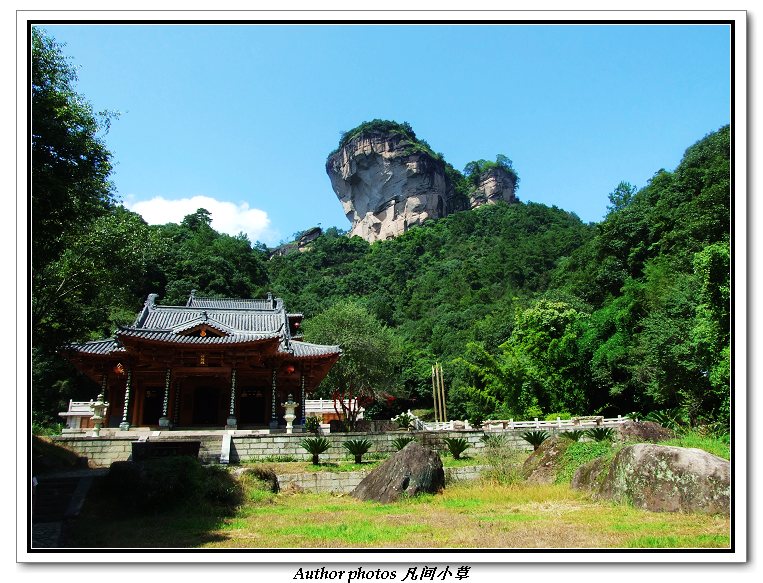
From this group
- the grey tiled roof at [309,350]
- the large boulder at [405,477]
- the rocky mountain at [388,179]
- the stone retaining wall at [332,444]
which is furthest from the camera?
the rocky mountain at [388,179]

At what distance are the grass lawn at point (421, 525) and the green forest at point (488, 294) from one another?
4125 mm

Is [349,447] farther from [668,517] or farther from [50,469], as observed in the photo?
[668,517]

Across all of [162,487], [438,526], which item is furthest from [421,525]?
[162,487]

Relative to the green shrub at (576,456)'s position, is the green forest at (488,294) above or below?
above

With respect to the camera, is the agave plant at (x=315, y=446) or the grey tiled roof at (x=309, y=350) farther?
the grey tiled roof at (x=309, y=350)

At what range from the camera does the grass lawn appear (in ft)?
24.7

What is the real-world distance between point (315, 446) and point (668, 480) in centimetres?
904

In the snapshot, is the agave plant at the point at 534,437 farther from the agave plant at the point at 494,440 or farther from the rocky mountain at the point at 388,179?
the rocky mountain at the point at 388,179

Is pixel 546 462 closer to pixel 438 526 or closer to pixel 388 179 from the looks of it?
pixel 438 526

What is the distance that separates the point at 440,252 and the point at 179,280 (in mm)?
54538

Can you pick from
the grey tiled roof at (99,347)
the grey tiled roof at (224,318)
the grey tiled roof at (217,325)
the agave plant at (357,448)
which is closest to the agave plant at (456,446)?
the agave plant at (357,448)

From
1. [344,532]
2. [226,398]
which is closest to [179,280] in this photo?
[226,398]

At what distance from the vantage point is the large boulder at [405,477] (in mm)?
12328

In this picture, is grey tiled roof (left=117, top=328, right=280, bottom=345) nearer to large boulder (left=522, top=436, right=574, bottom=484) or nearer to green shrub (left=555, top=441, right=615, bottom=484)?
large boulder (left=522, top=436, right=574, bottom=484)
